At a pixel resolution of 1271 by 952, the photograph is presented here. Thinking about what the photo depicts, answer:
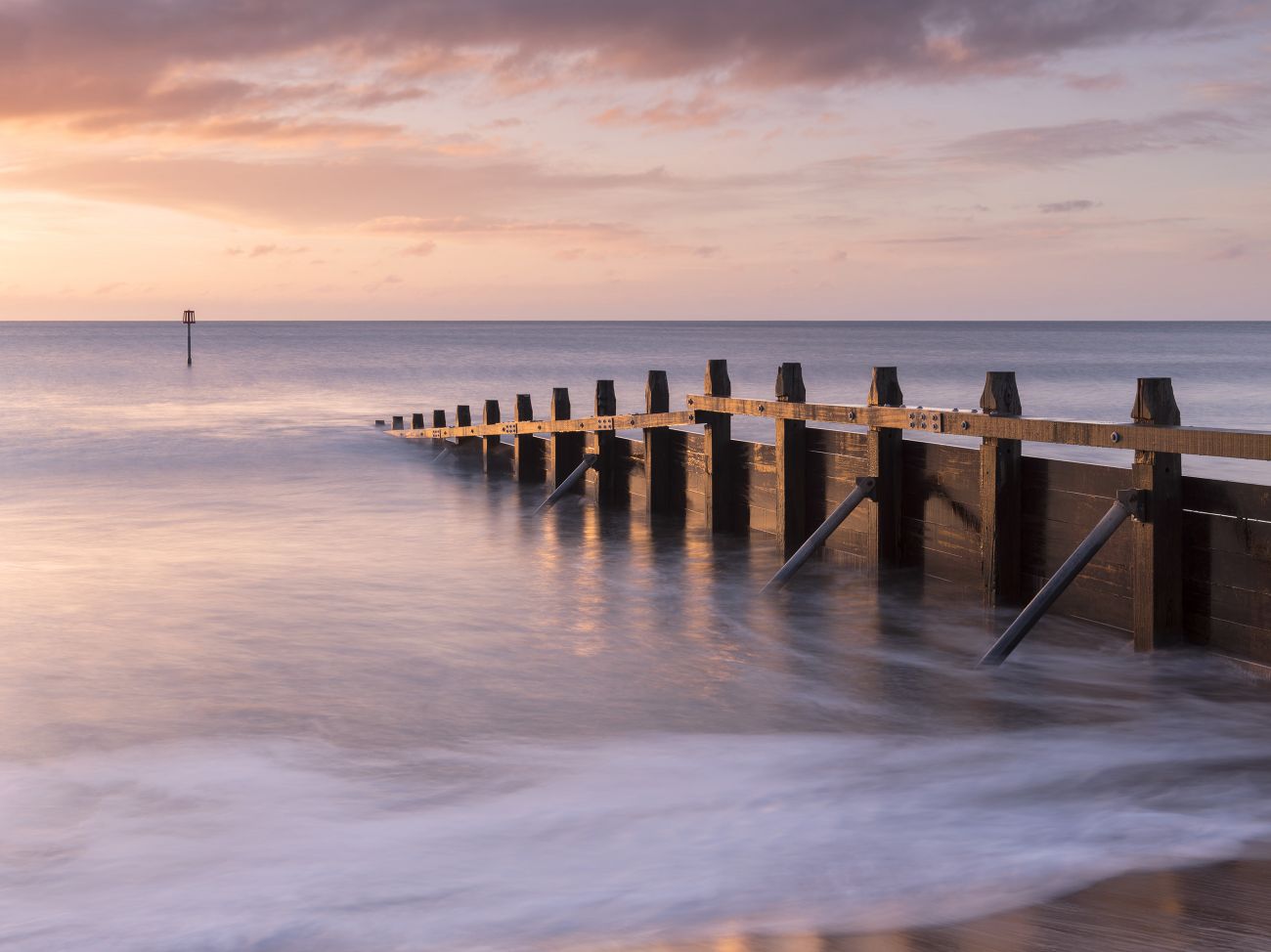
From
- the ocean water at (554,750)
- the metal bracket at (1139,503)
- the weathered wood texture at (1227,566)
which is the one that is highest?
the metal bracket at (1139,503)

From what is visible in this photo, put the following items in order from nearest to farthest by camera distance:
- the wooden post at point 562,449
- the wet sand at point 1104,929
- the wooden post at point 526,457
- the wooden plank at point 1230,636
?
1. the wet sand at point 1104,929
2. the wooden plank at point 1230,636
3. the wooden post at point 562,449
4. the wooden post at point 526,457

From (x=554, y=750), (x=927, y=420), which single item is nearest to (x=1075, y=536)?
(x=927, y=420)

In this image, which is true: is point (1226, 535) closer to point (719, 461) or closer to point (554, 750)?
point (554, 750)

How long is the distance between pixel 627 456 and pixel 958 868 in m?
9.86

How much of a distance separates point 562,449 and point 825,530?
20.9 ft

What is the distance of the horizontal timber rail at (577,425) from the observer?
40.4ft

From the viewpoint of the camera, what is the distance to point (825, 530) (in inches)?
376

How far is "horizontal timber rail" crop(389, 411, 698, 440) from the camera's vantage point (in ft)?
40.4

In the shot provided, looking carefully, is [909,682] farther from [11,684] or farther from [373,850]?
[11,684]

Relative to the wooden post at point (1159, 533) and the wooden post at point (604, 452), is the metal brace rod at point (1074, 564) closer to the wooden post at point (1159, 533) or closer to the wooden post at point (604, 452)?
the wooden post at point (1159, 533)

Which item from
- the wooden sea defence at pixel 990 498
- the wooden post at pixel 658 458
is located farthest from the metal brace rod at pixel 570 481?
the wooden post at pixel 658 458

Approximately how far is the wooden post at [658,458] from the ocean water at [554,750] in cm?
61

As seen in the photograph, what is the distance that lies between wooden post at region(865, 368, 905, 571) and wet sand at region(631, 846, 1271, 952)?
5.33 meters

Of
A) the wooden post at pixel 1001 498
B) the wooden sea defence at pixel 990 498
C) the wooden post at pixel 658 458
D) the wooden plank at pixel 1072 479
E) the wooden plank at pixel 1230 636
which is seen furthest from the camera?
the wooden post at pixel 658 458
